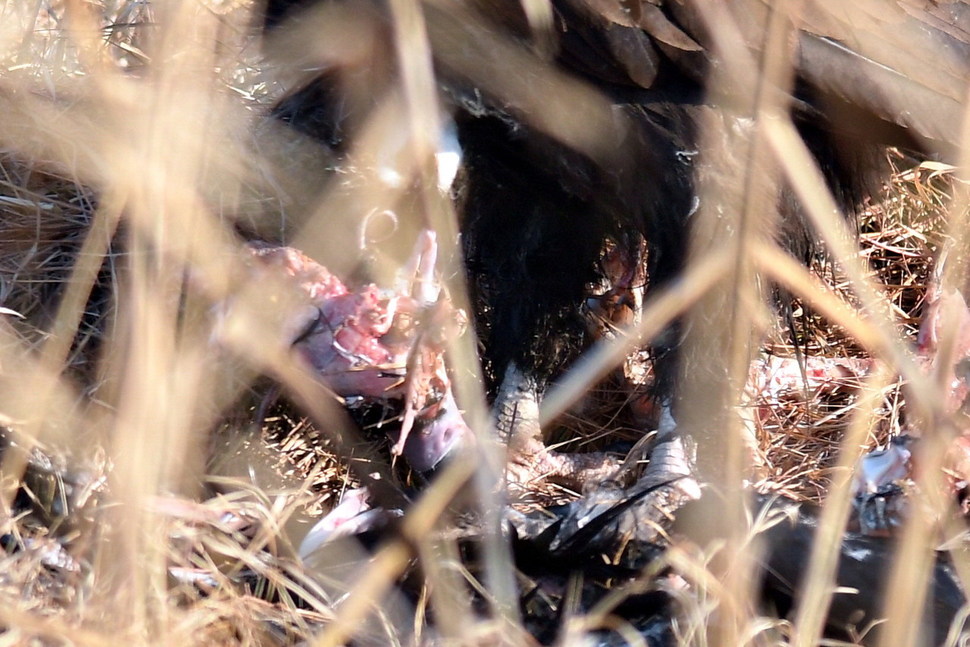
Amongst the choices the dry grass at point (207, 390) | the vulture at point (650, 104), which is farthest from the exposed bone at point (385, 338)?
the vulture at point (650, 104)

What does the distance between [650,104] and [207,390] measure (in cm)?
76

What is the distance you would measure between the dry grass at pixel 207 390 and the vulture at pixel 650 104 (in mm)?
49

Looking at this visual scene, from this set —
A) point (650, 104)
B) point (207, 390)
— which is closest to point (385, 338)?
point (207, 390)

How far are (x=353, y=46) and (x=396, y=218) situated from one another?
11.5 inches

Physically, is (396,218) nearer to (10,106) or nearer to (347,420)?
(347,420)

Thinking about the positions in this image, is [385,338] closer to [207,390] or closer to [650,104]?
[207,390]

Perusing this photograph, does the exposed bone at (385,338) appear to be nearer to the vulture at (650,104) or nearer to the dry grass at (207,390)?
the dry grass at (207,390)

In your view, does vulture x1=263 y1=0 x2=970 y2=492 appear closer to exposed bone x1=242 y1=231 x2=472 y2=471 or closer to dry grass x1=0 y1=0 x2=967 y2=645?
dry grass x1=0 y1=0 x2=967 y2=645

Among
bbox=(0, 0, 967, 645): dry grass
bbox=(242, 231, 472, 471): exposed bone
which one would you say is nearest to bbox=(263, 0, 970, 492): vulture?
bbox=(0, 0, 967, 645): dry grass

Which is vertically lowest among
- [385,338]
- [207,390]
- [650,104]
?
[207,390]

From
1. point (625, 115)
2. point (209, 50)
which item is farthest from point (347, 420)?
point (209, 50)

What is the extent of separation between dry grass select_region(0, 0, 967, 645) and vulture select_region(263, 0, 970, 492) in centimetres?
5

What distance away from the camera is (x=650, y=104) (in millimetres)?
1486

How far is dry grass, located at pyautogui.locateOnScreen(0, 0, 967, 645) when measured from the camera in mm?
814
